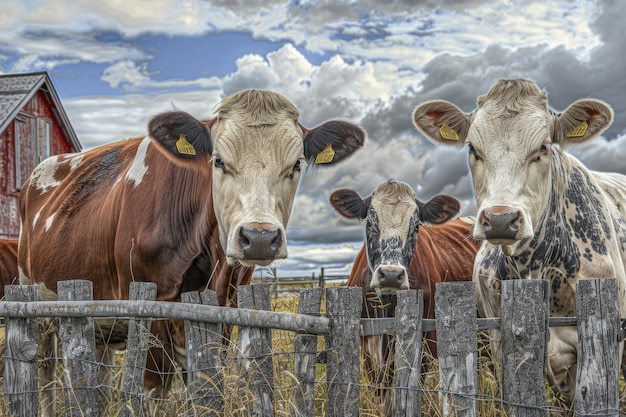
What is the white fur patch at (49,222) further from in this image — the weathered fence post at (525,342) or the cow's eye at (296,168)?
the weathered fence post at (525,342)

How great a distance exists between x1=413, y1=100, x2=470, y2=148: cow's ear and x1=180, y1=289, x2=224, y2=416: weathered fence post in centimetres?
259

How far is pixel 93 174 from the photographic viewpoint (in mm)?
7496

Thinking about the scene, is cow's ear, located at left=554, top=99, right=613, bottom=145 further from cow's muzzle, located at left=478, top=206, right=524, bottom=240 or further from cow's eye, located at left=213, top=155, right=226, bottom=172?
cow's eye, located at left=213, top=155, right=226, bottom=172

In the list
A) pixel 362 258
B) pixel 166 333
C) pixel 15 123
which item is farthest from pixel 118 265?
pixel 15 123

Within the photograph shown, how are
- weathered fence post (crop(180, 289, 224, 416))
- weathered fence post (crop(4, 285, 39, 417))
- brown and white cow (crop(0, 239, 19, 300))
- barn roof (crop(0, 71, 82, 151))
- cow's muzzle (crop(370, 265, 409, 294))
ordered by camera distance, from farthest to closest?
barn roof (crop(0, 71, 82, 151)) < brown and white cow (crop(0, 239, 19, 300)) < cow's muzzle (crop(370, 265, 409, 294)) < weathered fence post (crop(4, 285, 39, 417)) < weathered fence post (crop(180, 289, 224, 416))

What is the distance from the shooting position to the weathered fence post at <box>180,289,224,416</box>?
4422 mm

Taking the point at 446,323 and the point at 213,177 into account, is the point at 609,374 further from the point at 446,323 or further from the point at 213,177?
the point at 213,177

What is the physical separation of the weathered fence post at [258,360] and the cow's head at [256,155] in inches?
17.8

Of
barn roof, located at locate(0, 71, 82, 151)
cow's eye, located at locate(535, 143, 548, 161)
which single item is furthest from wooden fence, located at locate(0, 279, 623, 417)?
barn roof, located at locate(0, 71, 82, 151)

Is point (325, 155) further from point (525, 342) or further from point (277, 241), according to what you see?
point (525, 342)

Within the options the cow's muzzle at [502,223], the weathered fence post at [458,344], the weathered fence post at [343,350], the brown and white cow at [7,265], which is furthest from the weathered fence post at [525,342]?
the brown and white cow at [7,265]

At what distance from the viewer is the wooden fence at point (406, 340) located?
13.3 feet

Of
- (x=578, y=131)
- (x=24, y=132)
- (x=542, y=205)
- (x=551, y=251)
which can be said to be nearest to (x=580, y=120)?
(x=578, y=131)

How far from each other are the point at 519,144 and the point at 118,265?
321 cm
